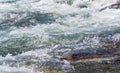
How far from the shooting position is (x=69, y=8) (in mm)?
15500

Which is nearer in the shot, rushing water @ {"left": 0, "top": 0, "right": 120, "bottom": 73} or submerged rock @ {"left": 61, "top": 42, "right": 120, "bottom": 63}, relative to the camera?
submerged rock @ {"left": 61, "top": 42, "right": 120, "bottom": 63}

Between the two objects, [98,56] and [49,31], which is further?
[49,31]

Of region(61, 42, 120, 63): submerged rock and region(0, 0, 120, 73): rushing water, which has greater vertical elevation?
region(61, 42, 120, 63): submerged rock

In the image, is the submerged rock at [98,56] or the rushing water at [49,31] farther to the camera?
the rushing water at [49,31]

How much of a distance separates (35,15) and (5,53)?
4.95m

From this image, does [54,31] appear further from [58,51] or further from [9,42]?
[58,51]

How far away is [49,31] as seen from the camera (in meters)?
11.8

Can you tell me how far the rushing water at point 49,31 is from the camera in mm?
8250

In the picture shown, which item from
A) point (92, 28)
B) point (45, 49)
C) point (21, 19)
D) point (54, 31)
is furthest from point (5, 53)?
point (21, 19)

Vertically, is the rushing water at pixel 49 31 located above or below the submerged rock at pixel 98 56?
below

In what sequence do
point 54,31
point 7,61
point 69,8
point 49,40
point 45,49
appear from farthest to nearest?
1. point 69,8
2. point 54,31
3. point 49,40
4. point 45,49
5. point 7,61

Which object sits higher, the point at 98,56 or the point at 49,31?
the point at 98,56

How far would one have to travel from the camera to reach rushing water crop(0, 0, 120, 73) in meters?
8.25

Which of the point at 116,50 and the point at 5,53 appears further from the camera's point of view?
the point at 5,53
